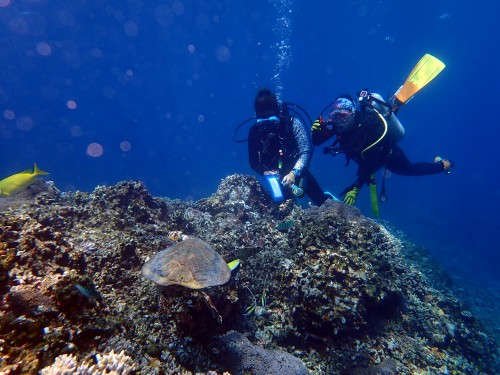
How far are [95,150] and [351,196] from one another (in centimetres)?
12332

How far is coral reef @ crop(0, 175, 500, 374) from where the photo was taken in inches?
88.3

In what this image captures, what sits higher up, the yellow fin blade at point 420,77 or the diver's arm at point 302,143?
the yellow fin blade at point 420,77

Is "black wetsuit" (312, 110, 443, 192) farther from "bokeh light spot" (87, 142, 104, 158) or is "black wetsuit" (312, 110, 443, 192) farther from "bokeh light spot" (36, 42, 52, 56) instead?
"bokeh light spot" (87, 142, 104, 158)

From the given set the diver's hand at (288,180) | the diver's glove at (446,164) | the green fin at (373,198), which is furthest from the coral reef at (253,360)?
the diver's glove at (446,164)

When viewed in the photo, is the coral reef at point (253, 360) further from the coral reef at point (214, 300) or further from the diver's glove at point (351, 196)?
the diver's glove at point (351, 196)

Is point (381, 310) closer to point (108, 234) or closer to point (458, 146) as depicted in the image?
point (108, 234)

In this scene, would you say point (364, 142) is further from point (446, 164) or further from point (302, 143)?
point (446, 164)

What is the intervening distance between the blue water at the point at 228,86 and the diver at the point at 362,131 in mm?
18688

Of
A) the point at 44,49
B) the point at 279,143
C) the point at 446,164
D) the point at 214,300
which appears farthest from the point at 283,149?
the point at 44,49

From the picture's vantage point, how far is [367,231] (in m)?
5.26

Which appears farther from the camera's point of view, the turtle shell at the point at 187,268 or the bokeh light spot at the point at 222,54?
the bokeh light spot at the point at 222,54

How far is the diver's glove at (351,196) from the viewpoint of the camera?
8.19m

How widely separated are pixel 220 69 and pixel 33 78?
6268 centimetres

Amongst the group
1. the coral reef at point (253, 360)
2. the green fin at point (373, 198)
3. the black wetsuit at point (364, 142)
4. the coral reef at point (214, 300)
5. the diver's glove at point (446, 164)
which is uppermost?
the black wetsuit at point (364, 142)
